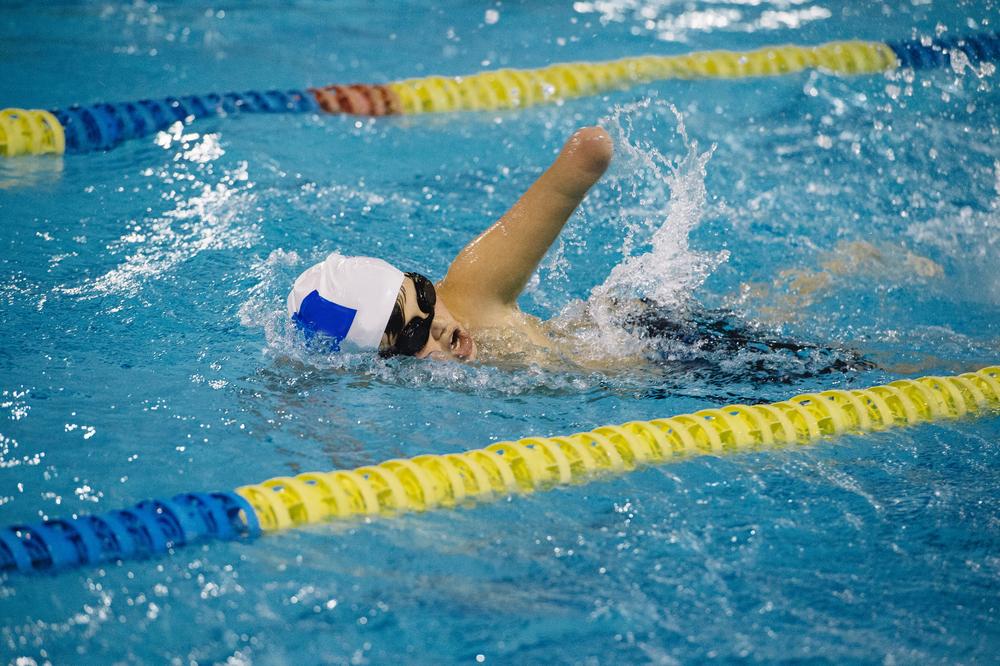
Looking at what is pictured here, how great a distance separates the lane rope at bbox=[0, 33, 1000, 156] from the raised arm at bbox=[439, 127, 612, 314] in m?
2.66

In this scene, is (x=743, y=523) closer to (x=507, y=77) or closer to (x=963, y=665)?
(x=963, y=665)

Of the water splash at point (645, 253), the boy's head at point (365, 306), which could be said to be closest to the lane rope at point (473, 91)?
the water splash at point (645, 253)

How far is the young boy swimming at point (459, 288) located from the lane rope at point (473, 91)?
8.39 ft

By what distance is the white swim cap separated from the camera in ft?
10.2

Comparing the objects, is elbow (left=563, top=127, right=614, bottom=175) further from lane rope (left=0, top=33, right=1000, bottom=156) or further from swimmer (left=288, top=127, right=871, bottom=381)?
lane rope (left=0, top=33, right=1000, bottom=156)

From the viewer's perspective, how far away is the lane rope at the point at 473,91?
16.9 ft

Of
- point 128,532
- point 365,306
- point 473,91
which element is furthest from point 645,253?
point 128,532

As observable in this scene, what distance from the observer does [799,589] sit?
2531 mm

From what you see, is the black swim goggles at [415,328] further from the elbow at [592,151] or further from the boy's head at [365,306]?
the elbow at [592,151]

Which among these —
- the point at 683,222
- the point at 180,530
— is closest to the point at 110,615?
the point at 180,530

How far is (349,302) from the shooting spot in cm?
310

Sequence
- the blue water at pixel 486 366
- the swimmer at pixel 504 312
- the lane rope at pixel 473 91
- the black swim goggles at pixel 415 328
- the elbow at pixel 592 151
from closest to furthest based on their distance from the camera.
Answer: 1. the blue water at pixel 486 366
2. the elbow at pixel 592 151
3. the swimmer at pixel 504 312
4. the black swim goggles at pixel 415 328
5. the lane rope at pixel 473 91

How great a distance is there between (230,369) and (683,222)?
183cm

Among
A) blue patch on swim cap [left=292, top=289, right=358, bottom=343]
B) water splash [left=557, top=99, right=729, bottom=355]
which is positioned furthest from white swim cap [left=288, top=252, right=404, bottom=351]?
water splash [left=557, top=99, right=729, bottom=355]
